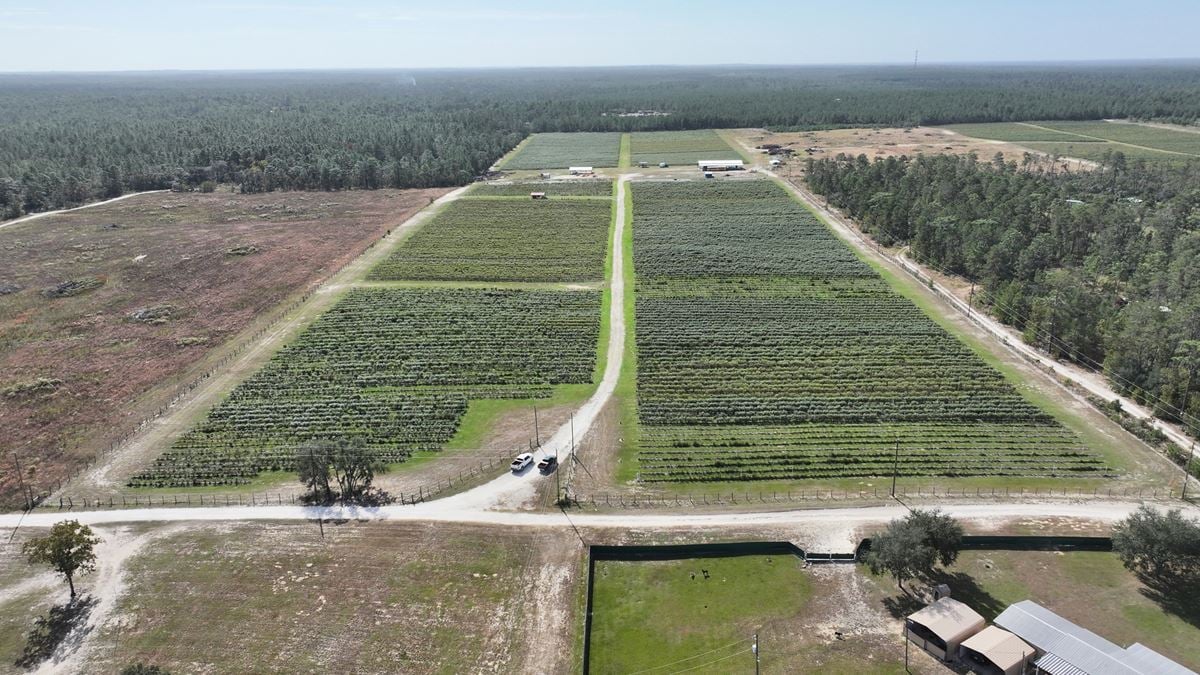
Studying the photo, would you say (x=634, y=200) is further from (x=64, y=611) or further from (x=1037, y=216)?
(x=64, y=611)

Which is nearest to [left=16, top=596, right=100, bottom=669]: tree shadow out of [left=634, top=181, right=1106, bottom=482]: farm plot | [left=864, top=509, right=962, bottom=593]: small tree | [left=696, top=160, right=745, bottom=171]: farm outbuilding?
[left=634, top=181, right=1106, bottom=482]: farm plot

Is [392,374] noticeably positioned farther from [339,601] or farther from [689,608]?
[689,608]

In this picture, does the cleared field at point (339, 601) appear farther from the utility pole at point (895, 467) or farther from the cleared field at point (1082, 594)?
the utility pole at point (895, 467)

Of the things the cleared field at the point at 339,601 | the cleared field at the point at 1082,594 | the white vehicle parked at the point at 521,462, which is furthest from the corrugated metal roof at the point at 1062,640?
the white vehicle parked at the point at 521,462

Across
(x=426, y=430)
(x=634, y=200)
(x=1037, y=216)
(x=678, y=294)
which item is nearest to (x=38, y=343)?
(x=426, y=430)

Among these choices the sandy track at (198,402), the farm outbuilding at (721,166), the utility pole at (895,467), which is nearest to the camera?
the utility pole at (895,467)

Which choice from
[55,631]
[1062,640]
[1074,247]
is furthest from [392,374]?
[1074,247]
